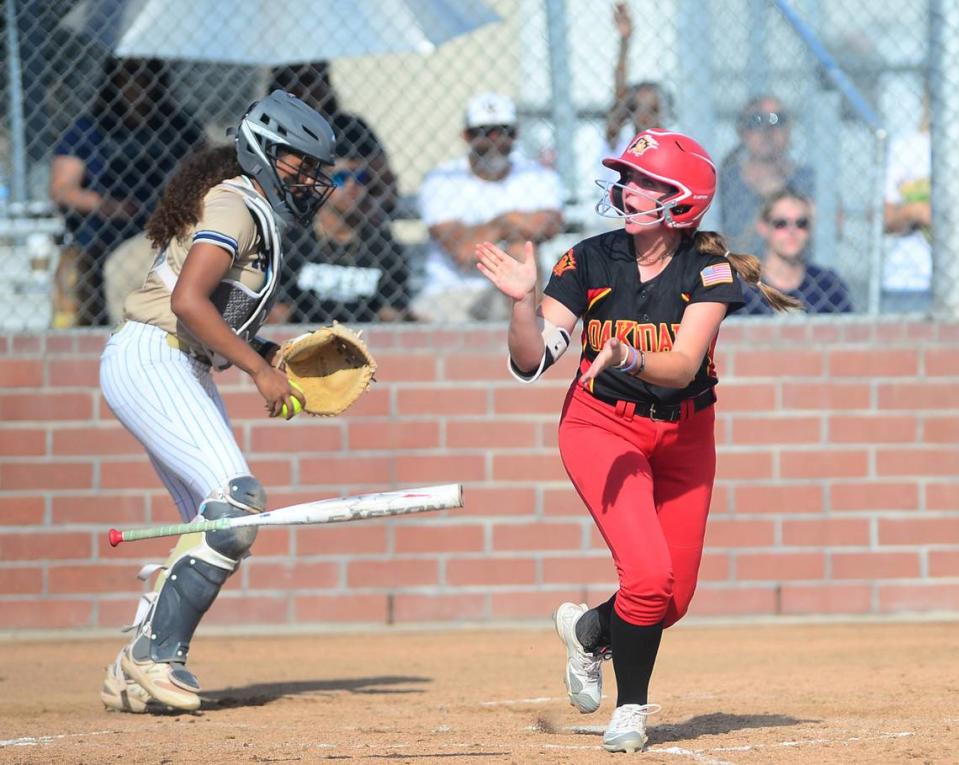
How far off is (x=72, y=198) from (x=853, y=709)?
486 cm

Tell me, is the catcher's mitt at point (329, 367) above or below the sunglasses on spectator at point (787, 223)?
below

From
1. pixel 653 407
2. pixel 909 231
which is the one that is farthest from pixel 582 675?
pixel 909 231

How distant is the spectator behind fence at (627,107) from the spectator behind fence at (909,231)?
131cm

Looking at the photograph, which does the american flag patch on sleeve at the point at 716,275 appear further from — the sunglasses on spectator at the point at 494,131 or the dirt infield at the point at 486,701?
the sunglasses on spectator at the point at 494,131

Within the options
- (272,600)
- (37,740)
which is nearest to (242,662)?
(272,600)

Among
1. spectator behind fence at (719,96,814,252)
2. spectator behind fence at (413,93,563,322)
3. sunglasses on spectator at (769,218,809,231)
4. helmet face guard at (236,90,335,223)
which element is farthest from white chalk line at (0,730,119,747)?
sunglasses on spectator at (769,218,809,231)

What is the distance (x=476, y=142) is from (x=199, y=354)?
2.93 m

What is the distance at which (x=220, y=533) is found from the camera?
5.31 meters

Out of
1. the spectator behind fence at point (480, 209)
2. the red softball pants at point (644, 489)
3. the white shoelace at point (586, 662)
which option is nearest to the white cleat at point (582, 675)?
the white shoelace at point (586, 662)

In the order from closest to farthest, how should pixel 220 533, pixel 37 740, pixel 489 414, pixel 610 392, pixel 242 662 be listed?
1. pixel 610 392
2. pixel 37 740
3. pixel 220 533
4. pixel 242 662
5. pixel 489 414

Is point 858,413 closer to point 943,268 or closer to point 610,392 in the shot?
point 943,268

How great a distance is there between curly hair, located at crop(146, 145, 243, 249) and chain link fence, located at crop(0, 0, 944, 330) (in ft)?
7.85

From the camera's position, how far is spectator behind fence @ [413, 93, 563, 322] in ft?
25.8

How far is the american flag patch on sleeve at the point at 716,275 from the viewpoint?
4.48m
